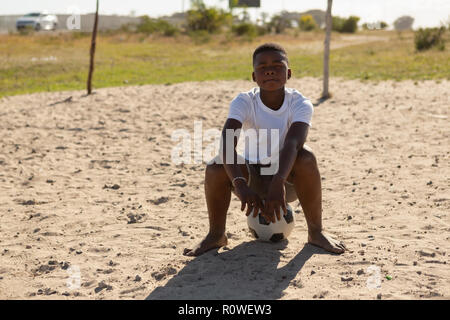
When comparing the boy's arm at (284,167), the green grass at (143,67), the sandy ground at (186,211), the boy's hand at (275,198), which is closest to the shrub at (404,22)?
the green grass at (143,67)

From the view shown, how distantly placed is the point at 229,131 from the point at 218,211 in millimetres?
592

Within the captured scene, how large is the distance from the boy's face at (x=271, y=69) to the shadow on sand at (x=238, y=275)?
1169 millimetres

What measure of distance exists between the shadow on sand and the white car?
34.6m

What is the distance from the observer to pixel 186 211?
16.1 feet

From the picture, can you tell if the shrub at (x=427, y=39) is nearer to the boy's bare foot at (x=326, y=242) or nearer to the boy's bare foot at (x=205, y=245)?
the boy's bare foot at (x=326, y=242)

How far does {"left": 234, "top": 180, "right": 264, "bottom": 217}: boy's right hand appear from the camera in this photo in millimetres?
3230

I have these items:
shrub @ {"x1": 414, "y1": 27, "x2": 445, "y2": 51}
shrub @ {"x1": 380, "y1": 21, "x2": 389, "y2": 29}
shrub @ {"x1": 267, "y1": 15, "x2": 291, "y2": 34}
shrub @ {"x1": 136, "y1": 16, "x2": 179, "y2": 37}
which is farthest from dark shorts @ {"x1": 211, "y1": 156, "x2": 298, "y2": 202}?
shrub @ {"x1": 380, "y1": 21, "x2": 389, "y2": 29}

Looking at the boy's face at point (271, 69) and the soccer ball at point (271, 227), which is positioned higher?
the boy's face at point (271, 69)

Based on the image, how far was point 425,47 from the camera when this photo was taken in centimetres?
2158

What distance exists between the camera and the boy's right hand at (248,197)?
323 centimetres

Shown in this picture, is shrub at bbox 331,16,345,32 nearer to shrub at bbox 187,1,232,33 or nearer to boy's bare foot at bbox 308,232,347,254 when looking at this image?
shrub at bbox 187,1,232,33

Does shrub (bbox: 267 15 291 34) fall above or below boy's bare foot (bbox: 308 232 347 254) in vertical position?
above

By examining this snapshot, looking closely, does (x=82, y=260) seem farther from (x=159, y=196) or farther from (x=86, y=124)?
(x=86, y=124)
